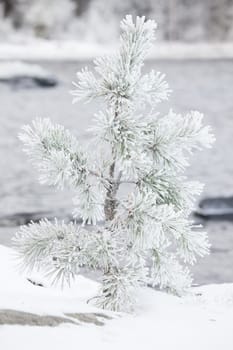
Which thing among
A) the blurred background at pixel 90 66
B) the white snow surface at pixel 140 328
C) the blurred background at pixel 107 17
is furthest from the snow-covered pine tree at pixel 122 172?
the blurred background at pixel 107 17

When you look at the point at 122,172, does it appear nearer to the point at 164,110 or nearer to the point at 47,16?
the point at 164,110

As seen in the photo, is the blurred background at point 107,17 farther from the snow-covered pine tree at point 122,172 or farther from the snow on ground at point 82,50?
the snow-covered pine tree at point 122,172

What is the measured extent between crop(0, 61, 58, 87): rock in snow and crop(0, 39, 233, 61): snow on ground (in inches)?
754

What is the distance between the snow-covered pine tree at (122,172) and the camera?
8672 millimetres

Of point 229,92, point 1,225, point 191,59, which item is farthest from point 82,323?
point 191,59

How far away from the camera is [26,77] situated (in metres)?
57.6

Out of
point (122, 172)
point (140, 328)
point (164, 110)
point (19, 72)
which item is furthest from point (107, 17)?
point (140, 328)

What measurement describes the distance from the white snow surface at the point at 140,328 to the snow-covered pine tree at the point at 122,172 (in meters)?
0.38

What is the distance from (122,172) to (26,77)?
162 feet

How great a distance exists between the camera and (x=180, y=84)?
2309 inches

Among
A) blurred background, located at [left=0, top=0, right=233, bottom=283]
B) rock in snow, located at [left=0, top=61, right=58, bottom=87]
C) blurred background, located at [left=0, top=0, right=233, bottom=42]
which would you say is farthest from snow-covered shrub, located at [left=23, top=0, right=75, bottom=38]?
rock in snow, located at [left=0, top=61, right=58, bottom=87]

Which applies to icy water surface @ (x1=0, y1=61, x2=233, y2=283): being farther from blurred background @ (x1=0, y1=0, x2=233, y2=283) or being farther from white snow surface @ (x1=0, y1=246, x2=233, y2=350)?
white snow surface @ (x1=0, y1=246, x2=233, y2=350)

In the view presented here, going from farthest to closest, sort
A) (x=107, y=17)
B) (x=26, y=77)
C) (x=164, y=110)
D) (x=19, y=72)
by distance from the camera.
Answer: (x=107, y=17) < (x=19, y=72) < (x=26, y=77) < (x=164, y=110)

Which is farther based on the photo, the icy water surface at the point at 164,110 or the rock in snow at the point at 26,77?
the rock in snow at the point at 26,77
